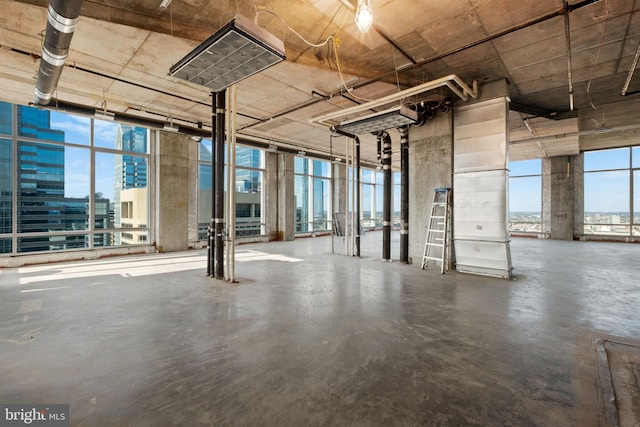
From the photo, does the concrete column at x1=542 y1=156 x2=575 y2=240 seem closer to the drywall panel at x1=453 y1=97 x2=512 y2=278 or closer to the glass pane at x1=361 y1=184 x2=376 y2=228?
→ the glass pane at x1=361 y1=184 x2=376 y2=228

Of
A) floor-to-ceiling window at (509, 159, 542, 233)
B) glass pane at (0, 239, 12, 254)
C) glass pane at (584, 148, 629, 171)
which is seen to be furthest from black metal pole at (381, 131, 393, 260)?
glass pane at (584, 148, 629, 171)

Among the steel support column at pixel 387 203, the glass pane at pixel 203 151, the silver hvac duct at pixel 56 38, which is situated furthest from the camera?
the glass pane at pixel 203 151

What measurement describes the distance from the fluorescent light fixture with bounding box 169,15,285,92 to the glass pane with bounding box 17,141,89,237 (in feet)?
19.3

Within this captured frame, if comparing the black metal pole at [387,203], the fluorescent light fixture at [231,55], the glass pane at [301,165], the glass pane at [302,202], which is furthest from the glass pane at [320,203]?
the fluorescent light fixture at [231,55]

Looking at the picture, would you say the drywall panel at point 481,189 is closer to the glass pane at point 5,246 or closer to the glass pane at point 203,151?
the glass pane at point 203,151

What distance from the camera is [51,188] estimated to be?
670 cm

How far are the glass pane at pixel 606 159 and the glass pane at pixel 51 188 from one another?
59.3 feet

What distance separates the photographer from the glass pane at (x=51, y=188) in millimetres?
6379

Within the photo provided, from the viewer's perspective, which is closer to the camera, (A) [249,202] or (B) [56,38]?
(B) [56,38]

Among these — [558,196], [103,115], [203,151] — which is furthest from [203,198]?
[558,196]

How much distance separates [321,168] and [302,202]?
210 centimetres

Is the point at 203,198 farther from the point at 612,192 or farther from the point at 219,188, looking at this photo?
the point at 612,192

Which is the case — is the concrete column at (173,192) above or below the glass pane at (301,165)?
below

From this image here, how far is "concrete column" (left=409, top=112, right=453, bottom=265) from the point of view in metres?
5.91
